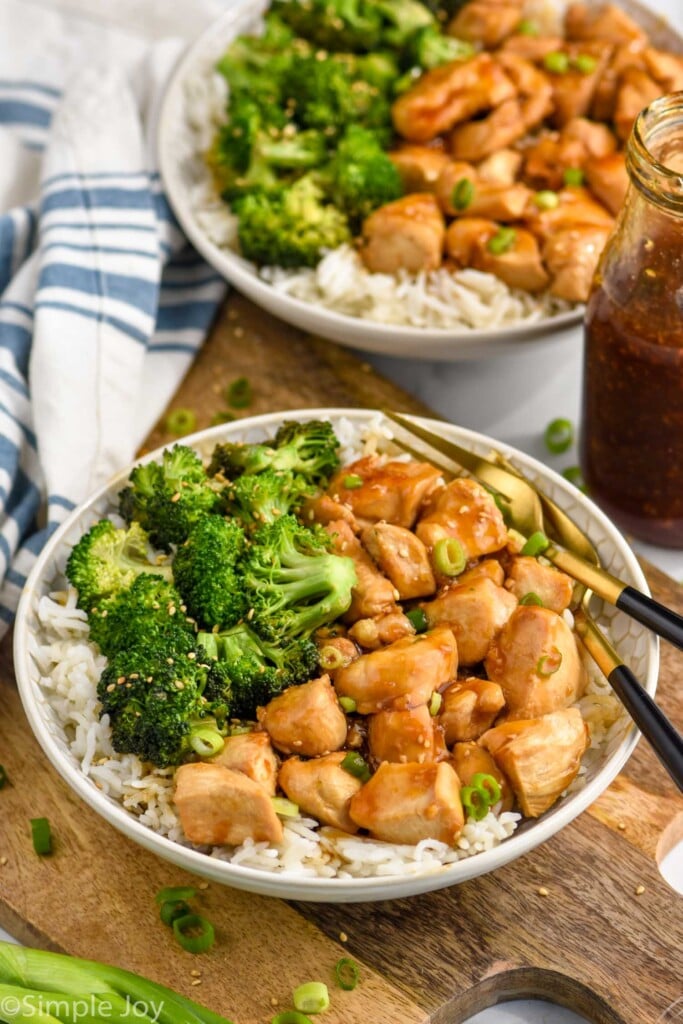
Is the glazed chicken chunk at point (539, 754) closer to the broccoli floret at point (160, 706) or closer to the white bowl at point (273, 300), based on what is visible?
the broccoli floret at point (160, 706)

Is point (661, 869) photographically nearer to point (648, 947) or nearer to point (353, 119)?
point (648, 947)

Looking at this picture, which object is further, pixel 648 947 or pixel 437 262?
pixel 437 262

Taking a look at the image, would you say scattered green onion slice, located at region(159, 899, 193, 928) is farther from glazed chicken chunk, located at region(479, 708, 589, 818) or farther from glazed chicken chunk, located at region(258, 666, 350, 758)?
glazed chicken chunk, located at region(479, 708, 589, 818)

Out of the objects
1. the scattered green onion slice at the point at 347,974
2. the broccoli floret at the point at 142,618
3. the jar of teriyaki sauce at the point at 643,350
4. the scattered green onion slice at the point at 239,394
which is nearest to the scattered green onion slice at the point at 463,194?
the jar of teriyaki sauce at the point at 643,350

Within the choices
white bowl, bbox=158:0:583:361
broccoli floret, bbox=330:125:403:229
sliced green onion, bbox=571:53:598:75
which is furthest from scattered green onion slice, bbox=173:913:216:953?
sliced green onion, bbox=571:53:598:75

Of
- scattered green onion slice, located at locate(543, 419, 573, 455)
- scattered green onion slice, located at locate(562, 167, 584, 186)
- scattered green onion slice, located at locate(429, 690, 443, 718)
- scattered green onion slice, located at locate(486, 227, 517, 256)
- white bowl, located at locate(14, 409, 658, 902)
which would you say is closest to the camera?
white bowl, located at locate(14, 409, 658, 902)

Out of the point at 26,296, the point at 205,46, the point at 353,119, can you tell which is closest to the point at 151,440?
the point at 26,296
